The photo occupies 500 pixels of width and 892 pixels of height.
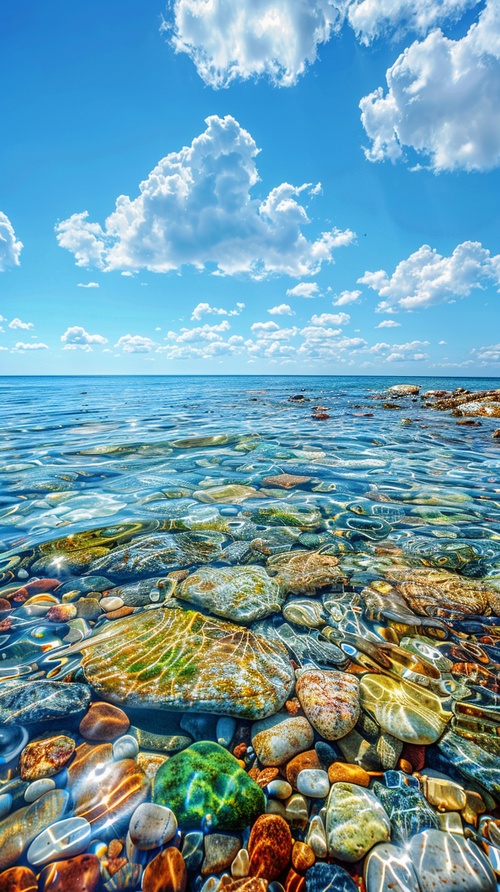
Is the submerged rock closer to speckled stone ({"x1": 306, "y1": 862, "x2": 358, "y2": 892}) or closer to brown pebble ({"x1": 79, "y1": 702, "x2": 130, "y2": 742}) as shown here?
brown pebble ({"x1": 79, "y1": 702, "x2": 130, "y2": 742})

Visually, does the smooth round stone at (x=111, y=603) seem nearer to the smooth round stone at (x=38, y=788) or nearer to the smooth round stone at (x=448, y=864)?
the smooth round stone at (x=38, y=788)

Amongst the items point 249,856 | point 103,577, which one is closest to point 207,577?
point 103,577

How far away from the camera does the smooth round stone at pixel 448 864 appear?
1082 millimetres

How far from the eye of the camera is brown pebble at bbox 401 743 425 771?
4.72 ft

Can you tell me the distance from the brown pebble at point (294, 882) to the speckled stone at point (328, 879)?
0.02 metres

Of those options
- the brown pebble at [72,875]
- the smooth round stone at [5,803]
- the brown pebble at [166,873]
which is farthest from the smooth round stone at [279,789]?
the smooth round stone at [5,803]

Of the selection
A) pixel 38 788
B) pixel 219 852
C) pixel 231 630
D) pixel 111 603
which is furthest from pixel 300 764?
pixel 111 603

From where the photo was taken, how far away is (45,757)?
1453 mm

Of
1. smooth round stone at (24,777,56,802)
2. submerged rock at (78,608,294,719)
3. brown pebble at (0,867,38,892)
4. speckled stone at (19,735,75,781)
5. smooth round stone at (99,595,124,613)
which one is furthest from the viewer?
smooth round stone at (99,595,124,613)

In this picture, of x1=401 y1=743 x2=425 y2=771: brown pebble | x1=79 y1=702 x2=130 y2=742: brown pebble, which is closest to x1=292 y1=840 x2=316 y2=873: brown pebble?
x1=401 y1=743 x2=425 y2=771: brown pebble

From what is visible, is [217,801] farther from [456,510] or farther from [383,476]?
[383,476]

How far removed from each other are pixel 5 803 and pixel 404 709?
5.94 ft

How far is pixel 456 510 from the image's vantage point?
4.41 meters

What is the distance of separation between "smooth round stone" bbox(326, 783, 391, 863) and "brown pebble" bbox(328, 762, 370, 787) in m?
0.03
